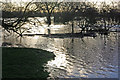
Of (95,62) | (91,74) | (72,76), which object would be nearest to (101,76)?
(91,74)

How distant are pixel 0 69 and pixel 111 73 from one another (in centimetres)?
729

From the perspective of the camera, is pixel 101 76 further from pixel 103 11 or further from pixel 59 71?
pixel 103 11

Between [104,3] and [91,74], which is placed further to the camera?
[104,3]

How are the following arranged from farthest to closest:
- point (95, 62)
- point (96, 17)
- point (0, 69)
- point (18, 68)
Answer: point (96, 17)
point (95, 62)
point (18, 68)
point (0, 69)

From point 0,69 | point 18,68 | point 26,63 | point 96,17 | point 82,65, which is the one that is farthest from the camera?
point 96,17

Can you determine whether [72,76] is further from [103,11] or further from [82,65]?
[103,11]

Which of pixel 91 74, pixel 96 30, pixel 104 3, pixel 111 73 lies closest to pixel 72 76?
pixel 91 74

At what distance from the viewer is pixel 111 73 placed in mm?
13914

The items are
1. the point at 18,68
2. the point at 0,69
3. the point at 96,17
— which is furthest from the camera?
the point at 96,17

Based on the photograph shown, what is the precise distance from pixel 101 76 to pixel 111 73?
117 centimetres

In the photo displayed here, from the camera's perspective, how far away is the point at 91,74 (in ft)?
44.7

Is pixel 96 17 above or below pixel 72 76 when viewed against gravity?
above

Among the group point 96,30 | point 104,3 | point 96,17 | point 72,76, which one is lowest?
point 72,76

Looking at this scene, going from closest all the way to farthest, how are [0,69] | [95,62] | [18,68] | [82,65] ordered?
[0,69] < [18,68] < [82,65] < [95,62]
